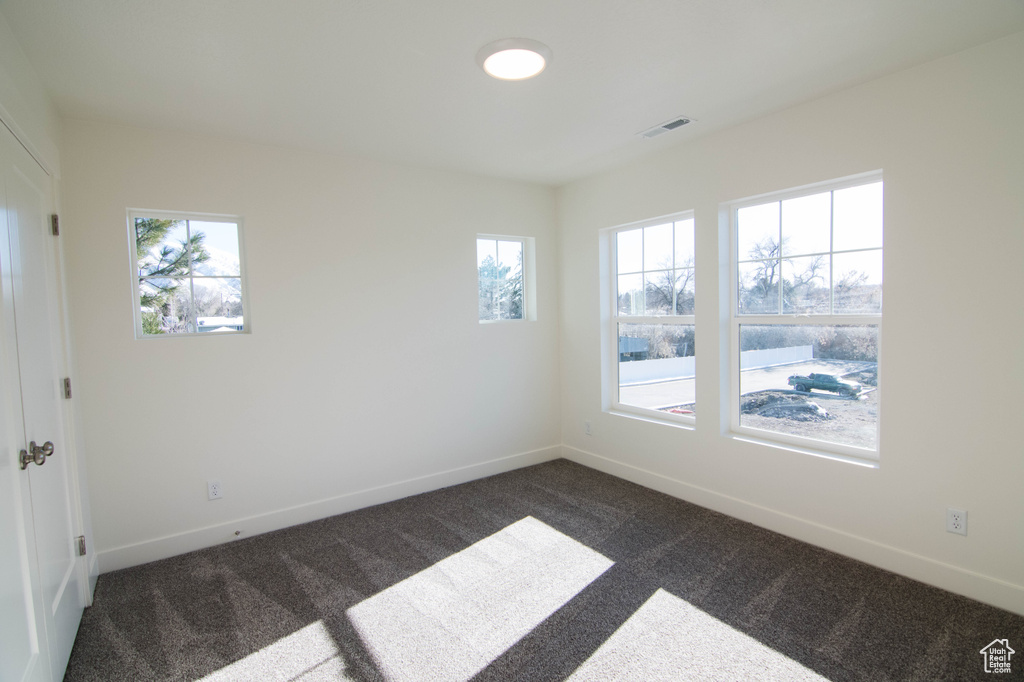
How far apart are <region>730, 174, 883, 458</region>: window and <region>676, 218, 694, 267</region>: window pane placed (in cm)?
34

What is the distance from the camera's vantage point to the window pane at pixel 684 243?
3.73m

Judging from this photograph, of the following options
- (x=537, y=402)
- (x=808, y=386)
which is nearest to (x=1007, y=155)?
(x=808, y=386)

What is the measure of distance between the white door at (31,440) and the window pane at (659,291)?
3.63m

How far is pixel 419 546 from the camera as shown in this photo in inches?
123

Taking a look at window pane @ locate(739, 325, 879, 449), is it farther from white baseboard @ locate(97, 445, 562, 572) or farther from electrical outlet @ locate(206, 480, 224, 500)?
electrical outlet @ locate(206, 480, 224, 500)

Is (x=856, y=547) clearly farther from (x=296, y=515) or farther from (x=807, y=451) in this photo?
(x=296, y=515)

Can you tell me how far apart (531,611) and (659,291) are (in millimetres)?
2514

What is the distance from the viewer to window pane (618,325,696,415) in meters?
3.80

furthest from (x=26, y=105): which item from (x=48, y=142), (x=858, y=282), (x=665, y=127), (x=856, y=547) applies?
(x=856, y=547)

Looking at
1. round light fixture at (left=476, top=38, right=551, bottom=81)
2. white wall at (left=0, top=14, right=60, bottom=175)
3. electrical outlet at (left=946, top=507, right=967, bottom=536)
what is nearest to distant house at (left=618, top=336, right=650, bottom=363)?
electrical outlet at (left=946, top=507, right=967, bottom=536)

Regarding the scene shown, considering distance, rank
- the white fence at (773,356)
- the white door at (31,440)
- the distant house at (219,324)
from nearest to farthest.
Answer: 1. the white door at (31,440)
2. the white fence at (773,356)
3. the distant house at (219,324)

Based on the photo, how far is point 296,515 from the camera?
349 centimetres

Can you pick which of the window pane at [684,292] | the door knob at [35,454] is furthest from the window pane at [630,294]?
the door knob at [35,454]

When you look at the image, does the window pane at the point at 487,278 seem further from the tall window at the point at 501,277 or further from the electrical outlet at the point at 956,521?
the electrical outlet at the point at 956,521
